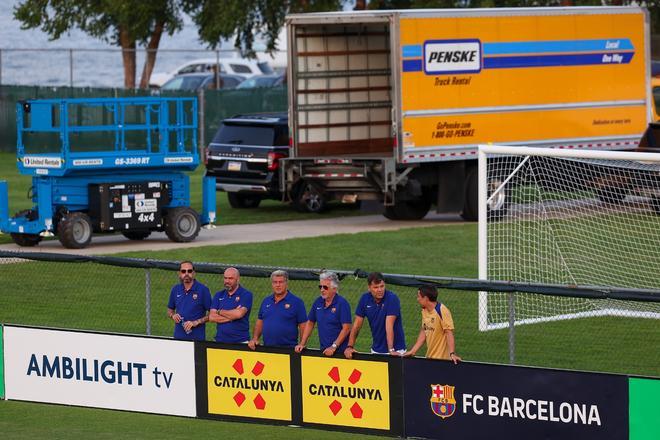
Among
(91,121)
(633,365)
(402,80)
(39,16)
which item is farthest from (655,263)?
(39,16)

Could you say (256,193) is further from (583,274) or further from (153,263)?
(153,263)

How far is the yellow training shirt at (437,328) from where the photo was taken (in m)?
12.5

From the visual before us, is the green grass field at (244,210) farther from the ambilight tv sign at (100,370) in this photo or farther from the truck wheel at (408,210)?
the ambilight tv sign at (100,370)

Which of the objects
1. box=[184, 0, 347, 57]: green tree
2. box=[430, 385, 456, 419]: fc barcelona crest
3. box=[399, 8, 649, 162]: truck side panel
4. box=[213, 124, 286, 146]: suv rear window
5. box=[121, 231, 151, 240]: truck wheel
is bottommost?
box=[430, 385, 456, 419]: fc barcelona crest

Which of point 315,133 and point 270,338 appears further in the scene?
point 315,133

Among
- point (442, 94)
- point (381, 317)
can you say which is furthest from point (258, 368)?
point (442, 94)

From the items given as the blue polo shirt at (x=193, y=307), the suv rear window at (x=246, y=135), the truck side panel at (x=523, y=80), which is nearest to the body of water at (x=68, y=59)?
the suv rear window at (x=246, y=135)

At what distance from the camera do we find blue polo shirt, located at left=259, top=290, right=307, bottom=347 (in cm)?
1298

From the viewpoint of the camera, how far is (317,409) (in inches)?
489

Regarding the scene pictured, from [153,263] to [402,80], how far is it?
12.6 m

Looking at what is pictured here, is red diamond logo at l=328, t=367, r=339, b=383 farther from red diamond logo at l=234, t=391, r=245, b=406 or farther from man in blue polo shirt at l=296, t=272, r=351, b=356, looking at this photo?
red diamond logo at l=234, t=391, r=245, b=406

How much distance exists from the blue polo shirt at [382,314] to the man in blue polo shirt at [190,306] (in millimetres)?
1696

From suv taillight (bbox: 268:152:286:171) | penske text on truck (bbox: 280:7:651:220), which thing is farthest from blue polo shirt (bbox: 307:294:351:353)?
suv taillight (bbox: 268:152:286:171)

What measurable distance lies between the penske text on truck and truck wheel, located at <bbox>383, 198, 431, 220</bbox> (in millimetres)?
27
